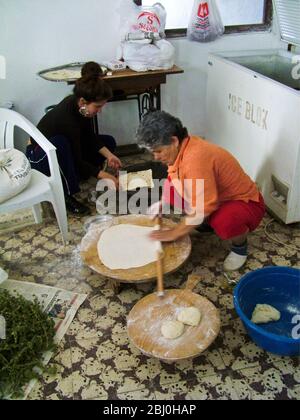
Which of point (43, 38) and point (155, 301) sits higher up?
point (43, 38)

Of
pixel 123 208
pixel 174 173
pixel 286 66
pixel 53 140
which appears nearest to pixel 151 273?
pixel 174 173

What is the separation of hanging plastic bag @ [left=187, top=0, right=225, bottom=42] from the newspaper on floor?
2.04m

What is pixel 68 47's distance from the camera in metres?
2.57

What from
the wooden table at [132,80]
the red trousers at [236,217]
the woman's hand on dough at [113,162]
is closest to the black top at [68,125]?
the woman's hand on dough at [113,162]

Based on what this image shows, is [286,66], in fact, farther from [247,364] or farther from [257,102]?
[247,364]

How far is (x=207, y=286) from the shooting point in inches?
67.4

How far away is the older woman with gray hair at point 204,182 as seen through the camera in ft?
4.75

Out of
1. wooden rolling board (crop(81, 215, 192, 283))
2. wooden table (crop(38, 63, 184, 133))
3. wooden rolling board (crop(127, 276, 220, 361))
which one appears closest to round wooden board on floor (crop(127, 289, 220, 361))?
wooden rolling board (crop(127, 276, 220, 361))

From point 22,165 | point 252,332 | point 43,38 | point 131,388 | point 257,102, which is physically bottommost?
point 131,388

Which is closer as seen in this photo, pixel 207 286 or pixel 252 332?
pixel 252 332

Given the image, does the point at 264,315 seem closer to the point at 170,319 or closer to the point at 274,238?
the point at 170,319

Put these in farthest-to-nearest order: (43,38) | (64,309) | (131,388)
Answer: (43,38) < (64,309) < (131,388)

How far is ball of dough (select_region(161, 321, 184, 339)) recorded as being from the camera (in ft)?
4.30

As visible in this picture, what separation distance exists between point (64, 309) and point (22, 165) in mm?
702
